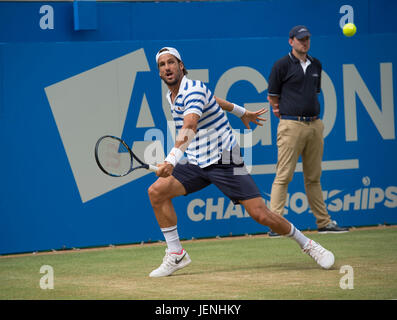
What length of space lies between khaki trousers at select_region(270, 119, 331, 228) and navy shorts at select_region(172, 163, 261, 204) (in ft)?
6.87

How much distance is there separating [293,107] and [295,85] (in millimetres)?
229

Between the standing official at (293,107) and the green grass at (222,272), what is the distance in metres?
0.73

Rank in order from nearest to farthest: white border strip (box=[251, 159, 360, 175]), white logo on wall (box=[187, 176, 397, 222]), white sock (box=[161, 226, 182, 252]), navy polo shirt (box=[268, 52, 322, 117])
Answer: white sock (box=[161, 226, 182, 252]), navy polo shirt (box=[268, 52, 322, 117]), white logo on wall (box=[187, 176, 397, 222]), white border strip (box=[251, 159, 360, 175])

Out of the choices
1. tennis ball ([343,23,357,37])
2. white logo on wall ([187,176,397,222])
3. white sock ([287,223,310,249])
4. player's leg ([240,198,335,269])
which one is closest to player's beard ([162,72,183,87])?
player's leg ([240,198,335,269])

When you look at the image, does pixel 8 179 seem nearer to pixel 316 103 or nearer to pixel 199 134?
pixel 199 134

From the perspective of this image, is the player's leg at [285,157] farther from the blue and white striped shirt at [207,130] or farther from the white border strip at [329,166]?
the blue and white striped shirt at [207,130]

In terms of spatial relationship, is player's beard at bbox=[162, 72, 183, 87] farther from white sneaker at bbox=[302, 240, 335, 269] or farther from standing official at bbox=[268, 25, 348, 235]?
standing official at bbox=[268, 25, 348, 235]

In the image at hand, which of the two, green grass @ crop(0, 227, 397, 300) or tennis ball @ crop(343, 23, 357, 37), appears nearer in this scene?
green grass @ crop(0, 227, 397, 300)

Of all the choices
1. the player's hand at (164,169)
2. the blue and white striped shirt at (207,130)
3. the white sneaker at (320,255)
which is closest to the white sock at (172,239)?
the blue and white striped shirt at (207,130)

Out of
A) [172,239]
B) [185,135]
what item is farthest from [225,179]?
[172,239]

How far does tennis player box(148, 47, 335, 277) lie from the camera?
6.35m

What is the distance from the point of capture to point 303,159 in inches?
345

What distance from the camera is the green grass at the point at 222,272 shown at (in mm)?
5719

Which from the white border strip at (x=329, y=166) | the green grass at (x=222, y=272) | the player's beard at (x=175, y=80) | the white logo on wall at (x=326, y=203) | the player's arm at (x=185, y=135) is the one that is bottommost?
the green grass at (x=222, y=272)
